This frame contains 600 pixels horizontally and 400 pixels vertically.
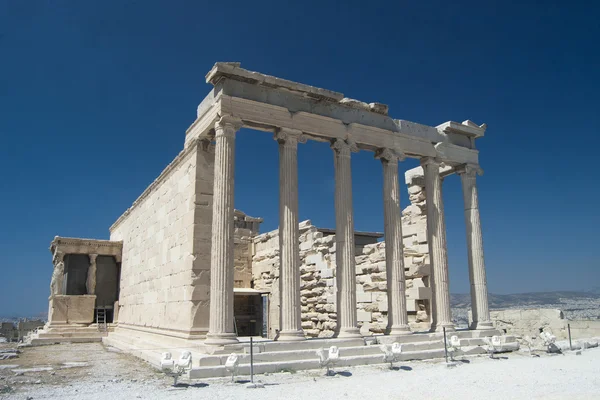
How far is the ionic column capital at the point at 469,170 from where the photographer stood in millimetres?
18484

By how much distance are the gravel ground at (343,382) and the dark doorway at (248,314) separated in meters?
9.48

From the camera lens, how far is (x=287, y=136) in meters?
14.5

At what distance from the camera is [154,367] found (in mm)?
12234

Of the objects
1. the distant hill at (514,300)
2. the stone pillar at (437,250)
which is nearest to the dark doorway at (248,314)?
the stone pillar at (437,250)

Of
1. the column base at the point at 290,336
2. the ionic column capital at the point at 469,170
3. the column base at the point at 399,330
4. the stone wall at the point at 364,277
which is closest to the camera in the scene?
the column base at the point at 290,336

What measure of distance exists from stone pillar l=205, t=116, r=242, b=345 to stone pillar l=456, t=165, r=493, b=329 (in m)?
9.18

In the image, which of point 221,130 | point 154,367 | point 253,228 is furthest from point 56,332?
point 221,130

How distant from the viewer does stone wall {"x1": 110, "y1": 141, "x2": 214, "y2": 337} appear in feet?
45.9

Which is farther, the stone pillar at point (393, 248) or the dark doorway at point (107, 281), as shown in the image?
the dark doorway at point (107, 281)

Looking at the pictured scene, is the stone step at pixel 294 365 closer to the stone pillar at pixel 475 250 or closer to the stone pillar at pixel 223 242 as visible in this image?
the stone pillar at pixel 223 242

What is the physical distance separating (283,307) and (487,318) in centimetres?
803

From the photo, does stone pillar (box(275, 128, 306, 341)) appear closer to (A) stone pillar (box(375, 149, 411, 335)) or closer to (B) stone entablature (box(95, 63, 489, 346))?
(B) stone entablature (box(95, 63, 489, 346))

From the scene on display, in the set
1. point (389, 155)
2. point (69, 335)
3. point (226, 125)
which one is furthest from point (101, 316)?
point (389, 155)

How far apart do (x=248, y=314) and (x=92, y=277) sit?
28.1 ft
